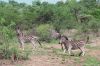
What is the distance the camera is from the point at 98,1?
4706 centimetres

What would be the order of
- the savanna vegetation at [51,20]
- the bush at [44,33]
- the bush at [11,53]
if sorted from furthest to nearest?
the savanna vegetation at [51,20] < the bush at [44,33] < the bush at [11,53]

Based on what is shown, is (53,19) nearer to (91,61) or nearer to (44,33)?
(44,33)

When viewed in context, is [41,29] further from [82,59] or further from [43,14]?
[82,59]

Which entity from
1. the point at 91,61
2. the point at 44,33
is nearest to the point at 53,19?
the point at 44,33

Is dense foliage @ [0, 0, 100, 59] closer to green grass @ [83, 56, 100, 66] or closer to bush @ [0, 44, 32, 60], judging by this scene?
green grass @ [83, 56, 100, 66]

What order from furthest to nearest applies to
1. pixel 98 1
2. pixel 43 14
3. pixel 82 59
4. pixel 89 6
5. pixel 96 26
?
pixel 98 1, pixel 89 6, pixel 43 14, pixel 96 26, pixel 82 59

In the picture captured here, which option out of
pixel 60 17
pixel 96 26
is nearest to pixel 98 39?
pixel 96 26

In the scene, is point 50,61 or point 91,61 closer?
point 50,61

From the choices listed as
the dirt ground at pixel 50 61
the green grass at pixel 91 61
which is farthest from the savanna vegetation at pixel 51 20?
the green grass at pixel 91 61

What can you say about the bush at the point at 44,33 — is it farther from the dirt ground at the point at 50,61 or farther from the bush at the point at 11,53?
the bush at the point at 11,53

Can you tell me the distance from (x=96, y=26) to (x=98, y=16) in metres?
6.92

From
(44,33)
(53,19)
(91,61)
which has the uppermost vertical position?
(91,61)

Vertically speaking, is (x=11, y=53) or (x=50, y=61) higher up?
(x=11, y=53)

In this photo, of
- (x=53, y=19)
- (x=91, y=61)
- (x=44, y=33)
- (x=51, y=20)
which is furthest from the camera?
(x=51, y=20)
